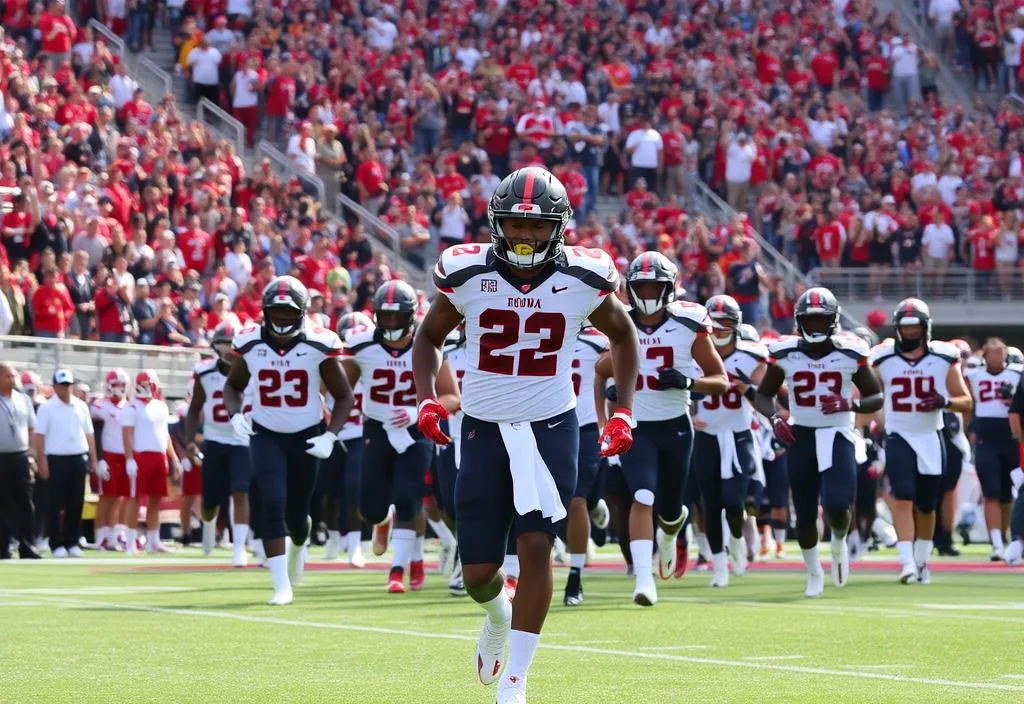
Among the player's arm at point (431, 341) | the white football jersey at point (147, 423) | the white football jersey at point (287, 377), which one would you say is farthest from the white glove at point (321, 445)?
the white football jersey at point (147, 423)

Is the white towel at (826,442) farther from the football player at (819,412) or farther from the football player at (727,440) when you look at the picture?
the football player at (727,440)

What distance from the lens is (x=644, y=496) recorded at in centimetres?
1164

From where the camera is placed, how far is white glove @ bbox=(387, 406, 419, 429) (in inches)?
501

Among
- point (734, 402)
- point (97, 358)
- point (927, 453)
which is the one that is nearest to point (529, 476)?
point (734, 402)

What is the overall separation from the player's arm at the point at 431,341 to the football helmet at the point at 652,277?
14.9 feet

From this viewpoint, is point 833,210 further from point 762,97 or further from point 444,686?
point 444,686

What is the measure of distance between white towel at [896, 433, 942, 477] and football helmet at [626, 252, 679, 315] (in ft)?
9.17

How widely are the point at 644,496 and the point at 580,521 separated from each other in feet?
1.40

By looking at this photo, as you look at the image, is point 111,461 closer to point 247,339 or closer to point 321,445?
point 247,339

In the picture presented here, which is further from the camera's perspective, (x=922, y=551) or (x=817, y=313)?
(x=922, y=551)

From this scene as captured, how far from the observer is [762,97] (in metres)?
31.2

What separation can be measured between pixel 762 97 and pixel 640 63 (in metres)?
2.09

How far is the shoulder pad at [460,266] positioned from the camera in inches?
273

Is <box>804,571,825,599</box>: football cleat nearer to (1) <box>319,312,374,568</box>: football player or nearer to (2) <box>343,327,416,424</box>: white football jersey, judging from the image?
(2) <box>343,327,416,424</box>: white football jersey
